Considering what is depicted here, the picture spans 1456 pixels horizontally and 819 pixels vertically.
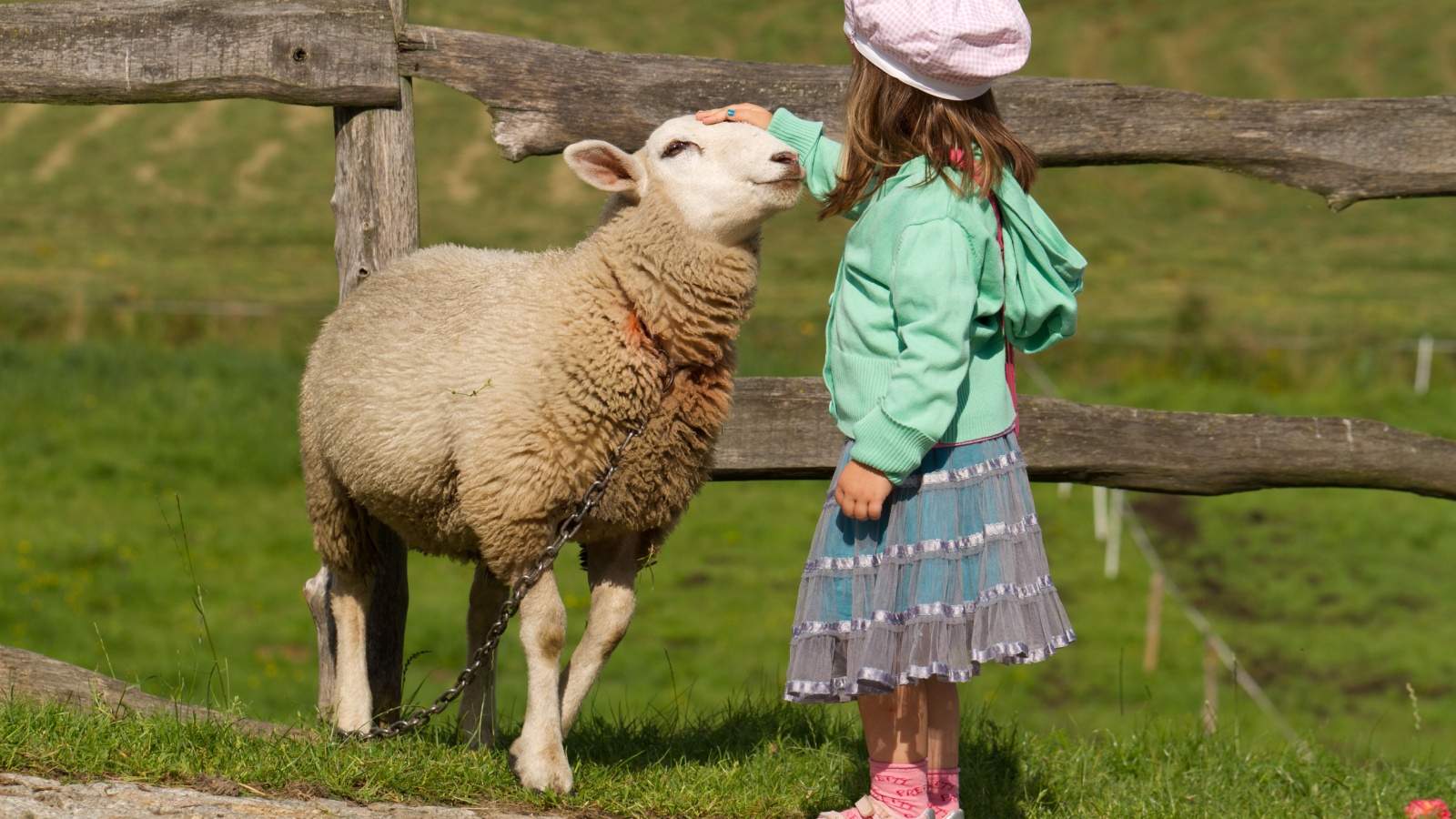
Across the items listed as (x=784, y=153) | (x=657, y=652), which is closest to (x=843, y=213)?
(x=784, y=153)

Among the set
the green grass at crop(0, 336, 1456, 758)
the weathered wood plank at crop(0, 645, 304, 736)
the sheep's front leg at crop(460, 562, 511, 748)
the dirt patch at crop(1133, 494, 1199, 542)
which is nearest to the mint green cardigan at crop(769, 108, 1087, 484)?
the sheep's front leg at crop(460, 562, 511, 748)

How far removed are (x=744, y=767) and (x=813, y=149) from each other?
5.17 ft

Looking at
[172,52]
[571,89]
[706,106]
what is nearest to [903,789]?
[706,106]

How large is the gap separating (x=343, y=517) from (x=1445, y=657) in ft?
30.8

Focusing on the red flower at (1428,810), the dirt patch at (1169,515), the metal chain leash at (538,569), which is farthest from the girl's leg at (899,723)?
the dirt patch at (1169,515)

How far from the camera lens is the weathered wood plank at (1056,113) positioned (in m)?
4.03

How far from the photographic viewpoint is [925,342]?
300cm

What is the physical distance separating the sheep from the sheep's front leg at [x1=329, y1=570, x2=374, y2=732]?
0.40 metres

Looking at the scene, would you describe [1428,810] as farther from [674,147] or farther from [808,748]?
[674,147]

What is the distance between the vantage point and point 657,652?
37.3 feet

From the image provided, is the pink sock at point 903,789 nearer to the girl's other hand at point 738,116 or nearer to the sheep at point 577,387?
the sheep at point 577,387

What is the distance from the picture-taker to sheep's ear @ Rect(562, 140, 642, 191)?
3.46 metres

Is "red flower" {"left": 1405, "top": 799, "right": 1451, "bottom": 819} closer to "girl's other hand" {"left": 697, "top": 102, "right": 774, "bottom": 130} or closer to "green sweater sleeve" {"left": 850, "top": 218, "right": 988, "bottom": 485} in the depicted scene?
"green sweater sleeve" {"left": 850, "top": 218, "right": 988, "bottom": 485}

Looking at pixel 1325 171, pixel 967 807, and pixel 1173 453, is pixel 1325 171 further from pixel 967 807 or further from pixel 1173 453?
pixel 967 807
